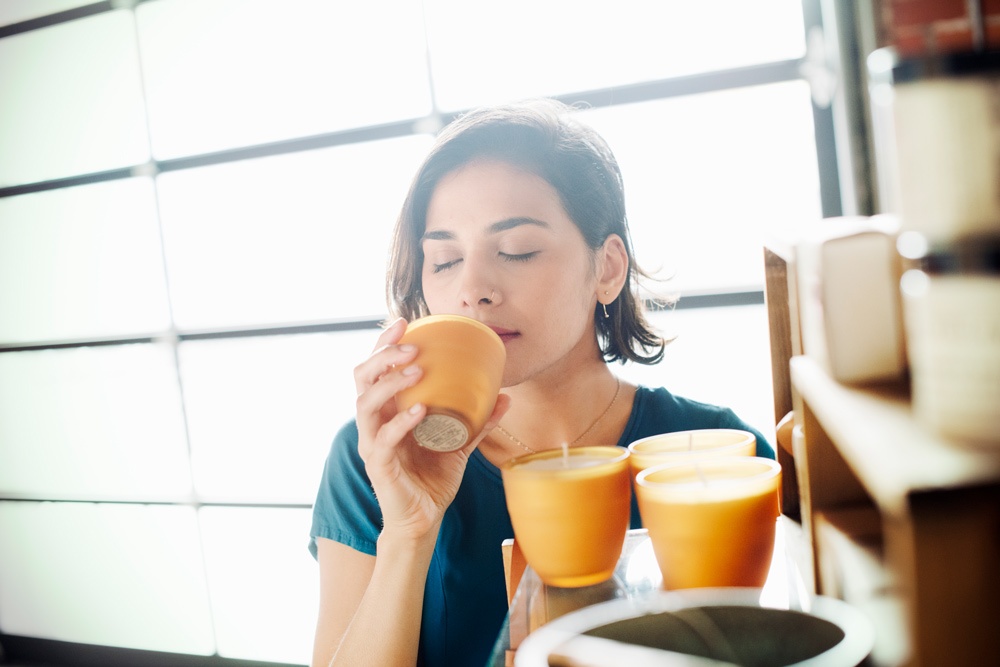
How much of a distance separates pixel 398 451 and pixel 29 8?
2.61m

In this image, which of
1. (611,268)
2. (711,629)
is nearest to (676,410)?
(611,268)

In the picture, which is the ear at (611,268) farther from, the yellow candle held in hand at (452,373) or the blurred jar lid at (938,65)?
the blurred jar lid at (938,65)

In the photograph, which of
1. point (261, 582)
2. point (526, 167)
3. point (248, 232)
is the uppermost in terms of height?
point (248, 232)

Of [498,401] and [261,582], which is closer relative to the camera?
[498,401]

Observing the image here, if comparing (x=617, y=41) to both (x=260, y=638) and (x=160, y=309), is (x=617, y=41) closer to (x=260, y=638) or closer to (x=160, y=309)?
(x=160, y=309)

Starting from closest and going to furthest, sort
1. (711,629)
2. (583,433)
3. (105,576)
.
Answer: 1. (711,629)
2. (583,433)
3. (105,576)

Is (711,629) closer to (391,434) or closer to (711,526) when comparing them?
(711,526)

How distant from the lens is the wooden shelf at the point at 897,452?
25 centimetres

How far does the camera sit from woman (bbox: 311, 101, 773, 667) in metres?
0.96

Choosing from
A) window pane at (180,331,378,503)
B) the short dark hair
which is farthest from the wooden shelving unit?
window pane at (180,331,378,503)

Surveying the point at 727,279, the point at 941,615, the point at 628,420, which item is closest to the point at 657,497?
the point at 941,615

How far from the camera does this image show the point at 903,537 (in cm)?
27

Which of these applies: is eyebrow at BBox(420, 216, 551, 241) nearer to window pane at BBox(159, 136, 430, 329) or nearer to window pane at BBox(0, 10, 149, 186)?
window pane at BBox(159, 136, 430, 329)

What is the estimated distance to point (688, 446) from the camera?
2.35ft
